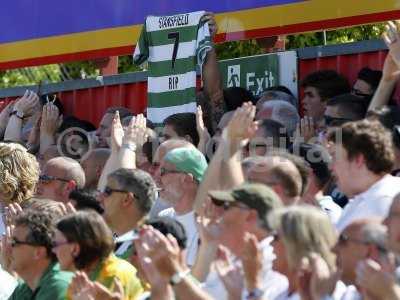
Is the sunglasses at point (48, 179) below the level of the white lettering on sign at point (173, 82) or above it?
below

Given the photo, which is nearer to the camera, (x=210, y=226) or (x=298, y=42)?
(x=210, y=226)

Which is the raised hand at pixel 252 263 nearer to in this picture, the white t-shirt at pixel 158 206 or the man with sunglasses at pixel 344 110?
the man with sunglasses at pixel 344 110

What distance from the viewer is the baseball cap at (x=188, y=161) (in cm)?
722

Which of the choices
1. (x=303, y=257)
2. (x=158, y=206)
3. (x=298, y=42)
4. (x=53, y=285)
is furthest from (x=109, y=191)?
(x=298, y=42)

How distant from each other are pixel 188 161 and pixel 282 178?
1.22m

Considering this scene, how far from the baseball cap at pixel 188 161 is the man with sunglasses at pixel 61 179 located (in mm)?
1115

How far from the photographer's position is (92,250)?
611 cm

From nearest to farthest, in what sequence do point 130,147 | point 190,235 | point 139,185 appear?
point 190,235 < point 139,185 < point 130,147

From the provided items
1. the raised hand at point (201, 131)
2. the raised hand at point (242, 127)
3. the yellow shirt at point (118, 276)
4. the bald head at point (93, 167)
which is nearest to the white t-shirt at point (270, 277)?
the yellow shirt at point (118, 276)

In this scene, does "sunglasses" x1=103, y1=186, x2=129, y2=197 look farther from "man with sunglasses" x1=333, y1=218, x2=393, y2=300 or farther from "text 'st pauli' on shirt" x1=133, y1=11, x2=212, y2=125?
"text 'st pauli' on shirt" x1=133, y1=11, x2=212, y2=125

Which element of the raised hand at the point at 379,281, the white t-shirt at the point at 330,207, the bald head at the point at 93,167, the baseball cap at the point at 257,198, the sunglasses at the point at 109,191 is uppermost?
the baseball cap at the point at 257,198

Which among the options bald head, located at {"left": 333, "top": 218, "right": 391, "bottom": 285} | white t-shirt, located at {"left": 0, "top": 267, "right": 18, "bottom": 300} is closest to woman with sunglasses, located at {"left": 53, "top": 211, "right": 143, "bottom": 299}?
white t-shirt, located at {"left": 0, "top": 267, "right": 18, "bottom": 300}

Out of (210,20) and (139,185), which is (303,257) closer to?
(139,185)

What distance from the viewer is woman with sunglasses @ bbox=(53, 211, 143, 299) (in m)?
6.08
